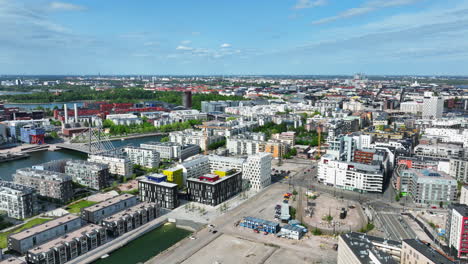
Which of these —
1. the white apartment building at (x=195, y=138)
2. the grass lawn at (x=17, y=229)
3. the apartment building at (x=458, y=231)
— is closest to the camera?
the apartment building at (x=458, y=231)

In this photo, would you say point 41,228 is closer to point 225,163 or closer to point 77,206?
point 77,206

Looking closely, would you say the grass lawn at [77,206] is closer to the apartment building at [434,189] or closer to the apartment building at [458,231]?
the apartment building at [458,231]

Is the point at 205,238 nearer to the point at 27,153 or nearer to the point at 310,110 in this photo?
the point at 27,153

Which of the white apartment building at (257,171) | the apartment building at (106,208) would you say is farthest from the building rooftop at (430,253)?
the apartment building at (106,208)

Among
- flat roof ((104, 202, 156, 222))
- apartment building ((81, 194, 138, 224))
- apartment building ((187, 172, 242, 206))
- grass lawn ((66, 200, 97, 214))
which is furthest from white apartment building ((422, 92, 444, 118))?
grass lawn ((66, 200, 97, 214))

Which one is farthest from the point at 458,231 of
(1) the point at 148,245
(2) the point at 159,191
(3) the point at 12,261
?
(3) the point at 12,261

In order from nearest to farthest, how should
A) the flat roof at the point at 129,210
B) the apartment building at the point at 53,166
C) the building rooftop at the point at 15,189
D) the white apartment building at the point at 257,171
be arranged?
1. the flat roof at the point at 129,210
2. the building rooftop at the point at 15,189
3. the white apartment building at the point at 257,171
4. the apartment building at the point at 53,166

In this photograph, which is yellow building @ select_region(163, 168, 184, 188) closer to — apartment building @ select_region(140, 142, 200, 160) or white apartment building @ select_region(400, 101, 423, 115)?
apartment building @ select_region(140, 142, 200, 160)
